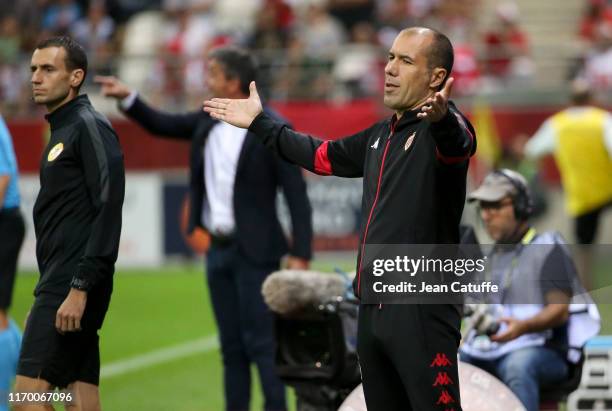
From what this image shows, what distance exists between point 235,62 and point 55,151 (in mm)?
2014

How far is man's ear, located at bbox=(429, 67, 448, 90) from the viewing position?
16.4 ft

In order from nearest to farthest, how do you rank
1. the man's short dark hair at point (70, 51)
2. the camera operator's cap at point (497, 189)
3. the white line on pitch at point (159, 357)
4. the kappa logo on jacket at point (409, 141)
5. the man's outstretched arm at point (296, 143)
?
1. the kappa logo on jacket at point (409, 141)
2. the man's outstretched arm at point (296, 143)
3. the man's short dark hair at point (70, 51)
4. the camera operator's cap at point (497, 189)
5. the white line on pitch at point (159, 357)

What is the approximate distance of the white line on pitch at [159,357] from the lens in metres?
10.3

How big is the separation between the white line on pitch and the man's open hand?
14.7 ft

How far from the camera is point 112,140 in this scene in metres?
5.78

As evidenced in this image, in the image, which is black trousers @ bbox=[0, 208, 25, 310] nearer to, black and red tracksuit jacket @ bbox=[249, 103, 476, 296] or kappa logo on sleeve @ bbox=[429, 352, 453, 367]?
black and red tracksuit jacket @ bbox=[249, 103, 476, 296]

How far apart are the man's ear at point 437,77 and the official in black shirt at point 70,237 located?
1524 mm

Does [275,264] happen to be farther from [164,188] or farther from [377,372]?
[164,188]

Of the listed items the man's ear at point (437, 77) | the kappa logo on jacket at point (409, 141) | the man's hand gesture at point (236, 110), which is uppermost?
the man's ear at point (437, 77)

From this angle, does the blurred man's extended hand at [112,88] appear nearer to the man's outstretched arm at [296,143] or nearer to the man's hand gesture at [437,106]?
the man's outstretched arm at [296,143]

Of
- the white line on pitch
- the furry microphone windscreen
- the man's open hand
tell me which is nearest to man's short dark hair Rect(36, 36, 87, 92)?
the man's open hand

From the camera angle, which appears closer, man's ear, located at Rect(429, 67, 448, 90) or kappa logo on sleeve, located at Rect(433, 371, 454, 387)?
kappa logo on sleeve, located at Rect(433, 371, 454, 387)

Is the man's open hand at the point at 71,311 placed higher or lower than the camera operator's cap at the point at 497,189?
lower

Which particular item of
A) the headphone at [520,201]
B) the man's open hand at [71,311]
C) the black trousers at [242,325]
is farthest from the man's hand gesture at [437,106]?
the black trousers at [242,325]
